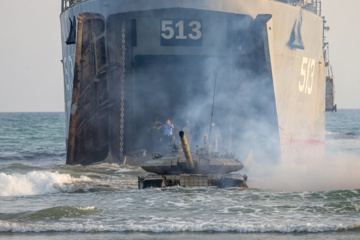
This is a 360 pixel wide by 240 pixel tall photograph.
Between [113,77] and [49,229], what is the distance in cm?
1188

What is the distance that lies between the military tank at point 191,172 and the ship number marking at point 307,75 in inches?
420

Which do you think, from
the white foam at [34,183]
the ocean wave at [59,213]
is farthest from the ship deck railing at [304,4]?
the ocean wave at [59,213]

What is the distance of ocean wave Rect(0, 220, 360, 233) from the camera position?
13.4 meters

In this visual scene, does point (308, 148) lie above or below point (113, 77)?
below

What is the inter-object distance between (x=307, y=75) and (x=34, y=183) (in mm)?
12895

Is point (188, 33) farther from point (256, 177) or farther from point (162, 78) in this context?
point (256, 177)

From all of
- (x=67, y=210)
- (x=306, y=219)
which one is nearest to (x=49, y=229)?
(x=67, y=210)

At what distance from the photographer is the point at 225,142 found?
2595cm

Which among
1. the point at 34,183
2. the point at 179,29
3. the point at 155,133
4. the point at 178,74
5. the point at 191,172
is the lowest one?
the point at 34,183

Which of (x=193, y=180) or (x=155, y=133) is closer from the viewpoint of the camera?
(x=193, y=180)

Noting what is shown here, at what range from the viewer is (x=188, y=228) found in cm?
1355

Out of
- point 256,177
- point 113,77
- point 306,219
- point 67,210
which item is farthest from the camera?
point 113,77

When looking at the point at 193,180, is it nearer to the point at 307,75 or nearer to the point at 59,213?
Result: the point at 59,213

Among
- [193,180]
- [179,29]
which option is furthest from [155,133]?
[193,180]
